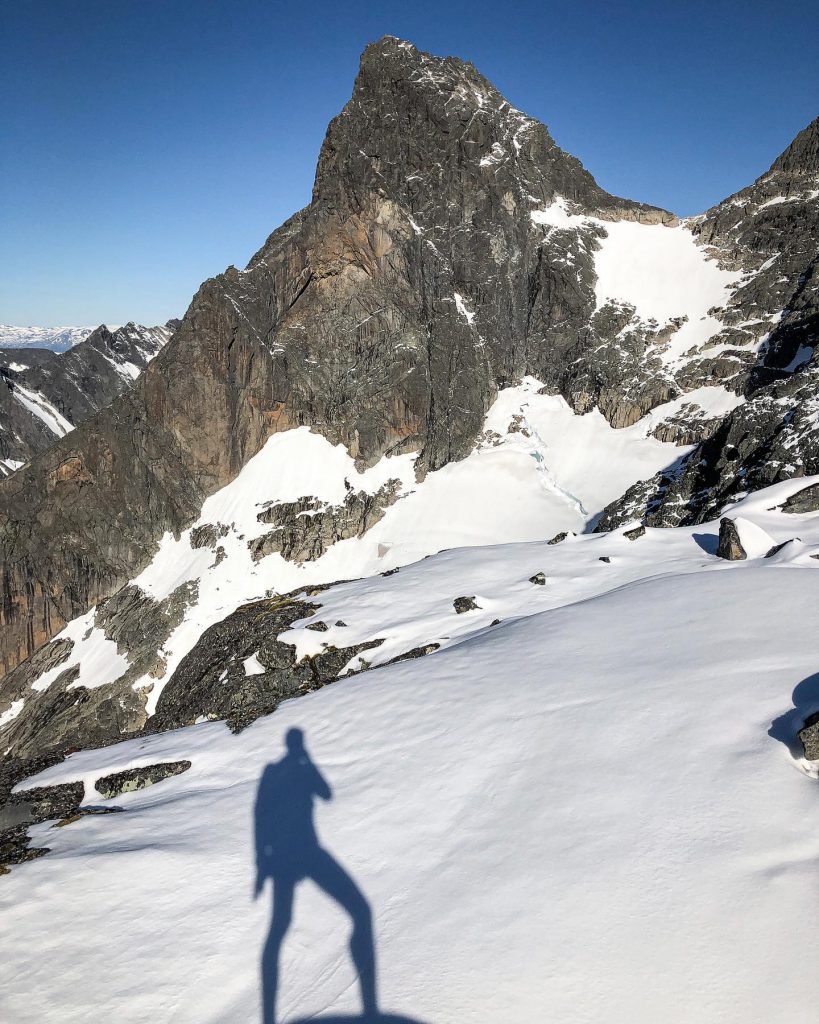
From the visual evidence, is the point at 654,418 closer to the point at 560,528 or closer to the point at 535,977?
the point at 560,528

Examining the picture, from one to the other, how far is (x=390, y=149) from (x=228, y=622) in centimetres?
7984

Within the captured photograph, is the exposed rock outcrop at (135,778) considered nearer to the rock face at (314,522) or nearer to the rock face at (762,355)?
the rock face at (762,355)

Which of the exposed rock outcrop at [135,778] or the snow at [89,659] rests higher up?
the exposed rock outcrop at [135,778]

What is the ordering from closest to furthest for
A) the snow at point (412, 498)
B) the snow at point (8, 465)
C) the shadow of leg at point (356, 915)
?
the shadow of leg at point (356, 915), the snow at point (412, 498), the snow at point (8, 465)

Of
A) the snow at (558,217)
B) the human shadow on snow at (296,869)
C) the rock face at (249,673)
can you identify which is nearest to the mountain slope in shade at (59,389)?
the snow at (558,217)

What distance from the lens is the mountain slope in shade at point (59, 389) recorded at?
14588cm

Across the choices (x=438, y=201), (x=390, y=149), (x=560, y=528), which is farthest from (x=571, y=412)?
(x=390, y=149)

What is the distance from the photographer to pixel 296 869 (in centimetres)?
787

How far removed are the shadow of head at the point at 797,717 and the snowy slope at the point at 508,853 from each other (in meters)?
0.08

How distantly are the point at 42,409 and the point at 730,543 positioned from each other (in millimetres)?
185673

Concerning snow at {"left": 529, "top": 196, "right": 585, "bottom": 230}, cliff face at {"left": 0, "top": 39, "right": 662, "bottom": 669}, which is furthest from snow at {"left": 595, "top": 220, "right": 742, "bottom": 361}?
cliff face at {"left": 0, "top": 39, "right": 662, "bottom": 669}

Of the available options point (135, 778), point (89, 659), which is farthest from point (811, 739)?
point (89, 659)

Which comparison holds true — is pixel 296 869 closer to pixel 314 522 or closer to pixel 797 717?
pixel 797 717

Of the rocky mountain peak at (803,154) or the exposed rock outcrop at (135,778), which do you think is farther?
the rocky mountain peak at (803,154)
